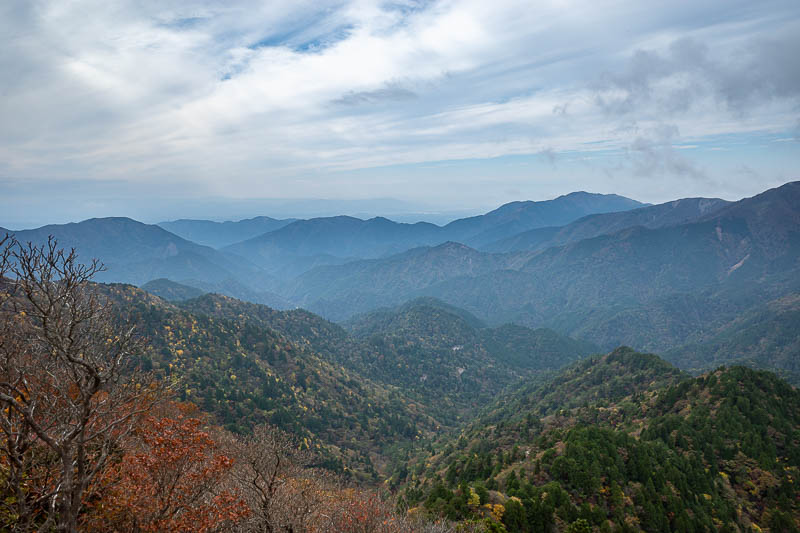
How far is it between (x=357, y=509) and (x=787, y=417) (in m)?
87.3

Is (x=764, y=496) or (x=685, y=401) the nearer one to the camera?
(x=764, y=496)

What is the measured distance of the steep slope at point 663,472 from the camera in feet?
148

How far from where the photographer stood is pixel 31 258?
17.9 metres

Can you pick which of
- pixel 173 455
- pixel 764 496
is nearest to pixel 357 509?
pixel 173 455

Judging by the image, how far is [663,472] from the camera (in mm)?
54406

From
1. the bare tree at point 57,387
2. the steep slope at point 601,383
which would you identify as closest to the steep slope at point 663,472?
the bare tree at point 57,387

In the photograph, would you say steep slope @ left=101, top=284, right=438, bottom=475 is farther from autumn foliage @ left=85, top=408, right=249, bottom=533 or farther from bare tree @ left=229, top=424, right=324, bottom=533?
autumn foliage @ left=85, top=408, right=249, bottom=533

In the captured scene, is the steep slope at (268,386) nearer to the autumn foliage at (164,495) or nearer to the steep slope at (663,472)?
the steep slope at (663,472)

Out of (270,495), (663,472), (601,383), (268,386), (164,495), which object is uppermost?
(164,495)

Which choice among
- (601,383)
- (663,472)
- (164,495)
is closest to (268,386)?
(663,472)

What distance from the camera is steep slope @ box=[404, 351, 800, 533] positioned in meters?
45.0

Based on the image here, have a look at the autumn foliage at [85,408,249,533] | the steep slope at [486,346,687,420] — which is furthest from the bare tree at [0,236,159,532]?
the steep slope at [486,346,687,420]

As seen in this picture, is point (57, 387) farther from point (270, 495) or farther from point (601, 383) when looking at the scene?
point (601, 383)

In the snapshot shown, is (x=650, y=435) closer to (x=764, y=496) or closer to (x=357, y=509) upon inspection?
(x=764, y=496)
